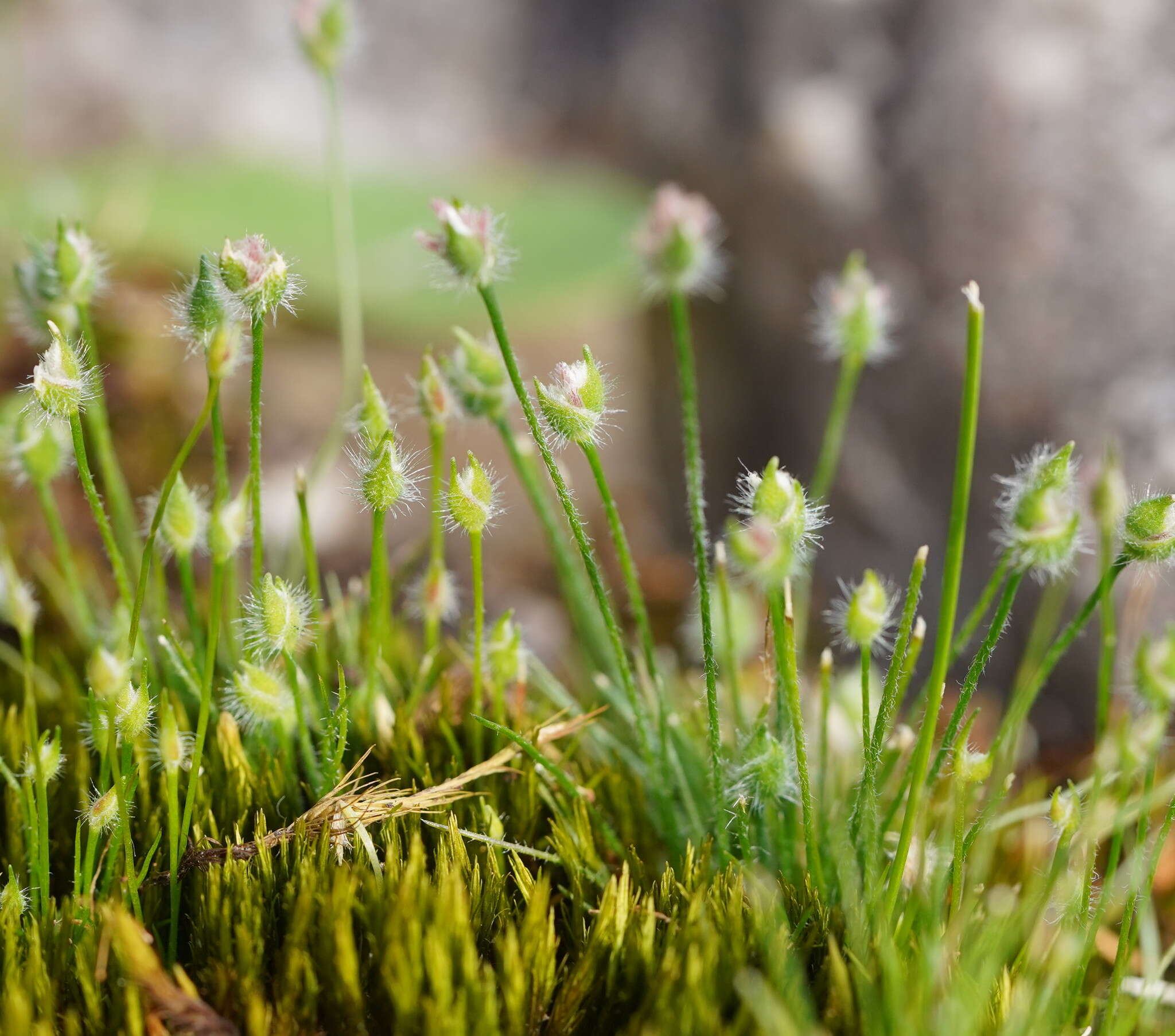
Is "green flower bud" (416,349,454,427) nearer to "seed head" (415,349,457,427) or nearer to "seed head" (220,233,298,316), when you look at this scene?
"seed head" (415,349,457,427)

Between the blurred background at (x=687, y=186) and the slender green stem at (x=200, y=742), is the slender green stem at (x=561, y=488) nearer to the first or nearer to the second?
the blurred background at (x=687, y=186)

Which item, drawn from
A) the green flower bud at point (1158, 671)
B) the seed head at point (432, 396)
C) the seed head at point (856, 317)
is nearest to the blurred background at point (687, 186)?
the seed head at point (432, 396)

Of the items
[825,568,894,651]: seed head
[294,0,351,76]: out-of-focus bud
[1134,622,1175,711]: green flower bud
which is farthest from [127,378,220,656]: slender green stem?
[294,0,351,76]: out-of-focus bud

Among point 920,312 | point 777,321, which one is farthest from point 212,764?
point 777,321

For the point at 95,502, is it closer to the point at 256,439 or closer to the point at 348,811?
the point at 256,439

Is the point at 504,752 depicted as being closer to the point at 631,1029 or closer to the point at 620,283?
the point at 631,1029

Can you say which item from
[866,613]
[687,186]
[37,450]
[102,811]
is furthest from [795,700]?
[687,186]
